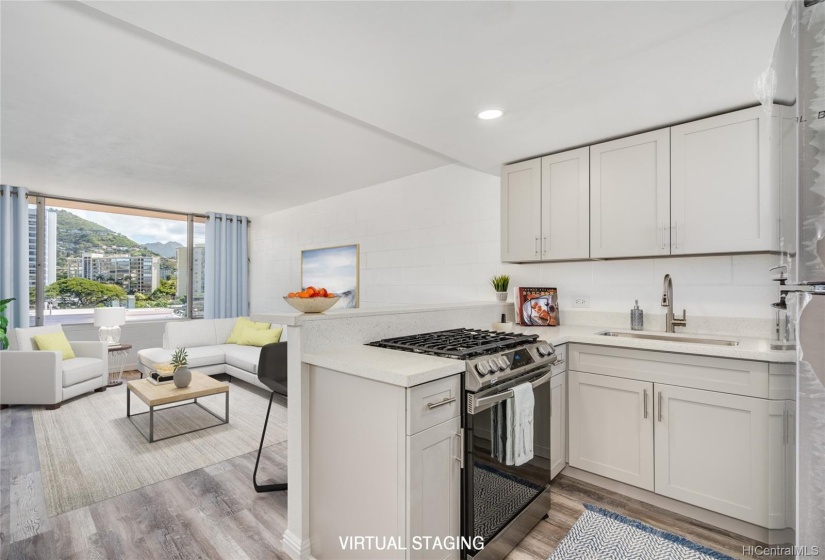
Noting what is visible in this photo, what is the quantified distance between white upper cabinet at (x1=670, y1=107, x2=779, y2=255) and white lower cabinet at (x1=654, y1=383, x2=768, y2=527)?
841mm

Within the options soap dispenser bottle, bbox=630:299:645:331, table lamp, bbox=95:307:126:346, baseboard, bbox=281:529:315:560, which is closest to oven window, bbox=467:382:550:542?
baseboard, bbox=281:529:315:560

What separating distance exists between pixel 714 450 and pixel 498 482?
1162 mm

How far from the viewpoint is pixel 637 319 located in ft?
8.75

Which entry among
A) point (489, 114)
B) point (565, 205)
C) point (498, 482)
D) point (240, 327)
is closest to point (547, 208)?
point (565, 205)

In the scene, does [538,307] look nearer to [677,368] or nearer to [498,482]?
[677,368]

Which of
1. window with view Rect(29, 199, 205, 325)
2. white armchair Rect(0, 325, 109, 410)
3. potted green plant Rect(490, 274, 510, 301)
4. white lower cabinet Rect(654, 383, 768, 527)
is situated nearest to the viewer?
white lower cabinet Rect(654, 383, 768, 527)

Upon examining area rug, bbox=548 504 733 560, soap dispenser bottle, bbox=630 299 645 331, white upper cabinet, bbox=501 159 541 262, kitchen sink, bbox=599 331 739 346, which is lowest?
Result: area rug, bbox=548 504 733 560

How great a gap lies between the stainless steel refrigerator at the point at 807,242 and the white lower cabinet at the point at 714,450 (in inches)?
44.2

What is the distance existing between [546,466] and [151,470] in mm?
2556

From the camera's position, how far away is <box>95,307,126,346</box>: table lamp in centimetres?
479

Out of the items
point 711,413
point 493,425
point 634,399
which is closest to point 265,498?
point 493,425

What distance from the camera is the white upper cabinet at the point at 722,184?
206 centimetres

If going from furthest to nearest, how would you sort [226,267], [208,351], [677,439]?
[226,267] < [208,351] < [677,439]

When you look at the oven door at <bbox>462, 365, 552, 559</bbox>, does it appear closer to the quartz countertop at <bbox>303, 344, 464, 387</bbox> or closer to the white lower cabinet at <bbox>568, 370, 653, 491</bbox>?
the quartz countertop at <bbox>303, 344, 464, 387</bbox>
